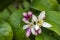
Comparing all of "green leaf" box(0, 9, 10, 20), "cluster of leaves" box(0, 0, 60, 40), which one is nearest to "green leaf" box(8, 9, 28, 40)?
"cluster of leaves" box(0, 0, 60, 40)

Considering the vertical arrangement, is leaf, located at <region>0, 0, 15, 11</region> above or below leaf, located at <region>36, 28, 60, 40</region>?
above

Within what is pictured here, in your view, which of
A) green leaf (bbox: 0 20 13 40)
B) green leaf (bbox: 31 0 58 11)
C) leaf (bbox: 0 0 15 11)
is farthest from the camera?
leaf (bbox: 0 0 15 11)

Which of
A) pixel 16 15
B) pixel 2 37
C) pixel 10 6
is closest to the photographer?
pixel 2 37

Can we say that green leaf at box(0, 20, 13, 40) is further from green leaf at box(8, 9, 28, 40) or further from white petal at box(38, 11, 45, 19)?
white petal at box(38, 11, 45, 19)

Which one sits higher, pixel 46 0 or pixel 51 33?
pixel 46 0

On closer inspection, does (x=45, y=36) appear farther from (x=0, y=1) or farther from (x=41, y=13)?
(x=0, y=1)

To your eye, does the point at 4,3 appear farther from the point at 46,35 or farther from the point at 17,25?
the point at 46,35

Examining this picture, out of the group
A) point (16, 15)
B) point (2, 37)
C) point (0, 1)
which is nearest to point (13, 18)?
point (16, 15)

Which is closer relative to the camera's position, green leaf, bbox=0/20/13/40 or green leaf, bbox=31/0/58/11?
green leaf, bbox=0/20/13/40
